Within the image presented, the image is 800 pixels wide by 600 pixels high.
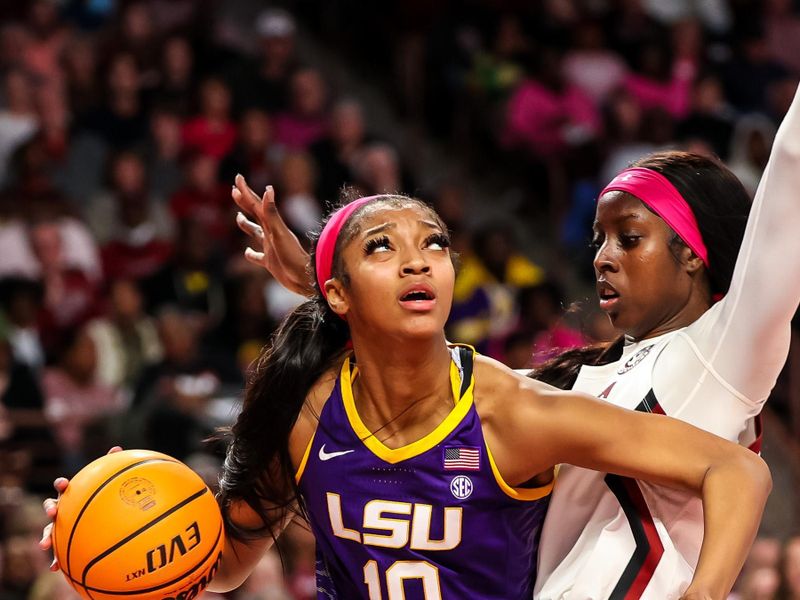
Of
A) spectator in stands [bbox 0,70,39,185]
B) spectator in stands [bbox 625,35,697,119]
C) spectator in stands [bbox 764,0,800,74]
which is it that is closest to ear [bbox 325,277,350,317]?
spectator in stands [bbox 0,70,39,185]

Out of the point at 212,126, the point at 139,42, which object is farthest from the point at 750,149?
the point at 139,42

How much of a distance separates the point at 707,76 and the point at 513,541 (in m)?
7.59

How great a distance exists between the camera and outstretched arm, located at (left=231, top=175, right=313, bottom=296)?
3668mm

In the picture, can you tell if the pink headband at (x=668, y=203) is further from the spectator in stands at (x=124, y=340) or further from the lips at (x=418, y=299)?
the spectator in stands at (x=124, y=340)

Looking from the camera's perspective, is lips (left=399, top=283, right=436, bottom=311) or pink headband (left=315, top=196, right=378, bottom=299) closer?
lips (left=399, top=283, right=436, bottom=311)

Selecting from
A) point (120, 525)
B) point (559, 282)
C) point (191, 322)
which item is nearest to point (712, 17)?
point (559, 282)

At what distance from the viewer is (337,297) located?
3166mm

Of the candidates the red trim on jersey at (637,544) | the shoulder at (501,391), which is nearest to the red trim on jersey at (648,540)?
the red trim on jersey at (637,544)

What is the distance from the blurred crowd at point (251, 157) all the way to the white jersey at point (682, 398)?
10.2 ft

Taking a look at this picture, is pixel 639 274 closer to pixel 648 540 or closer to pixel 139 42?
pixel 648 540

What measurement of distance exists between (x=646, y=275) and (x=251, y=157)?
20.8 feet

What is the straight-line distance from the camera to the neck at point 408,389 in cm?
307

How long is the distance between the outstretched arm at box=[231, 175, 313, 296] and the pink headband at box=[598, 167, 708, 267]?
963mm

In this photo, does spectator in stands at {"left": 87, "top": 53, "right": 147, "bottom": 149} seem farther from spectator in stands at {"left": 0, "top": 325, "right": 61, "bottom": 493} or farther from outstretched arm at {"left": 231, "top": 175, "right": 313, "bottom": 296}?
outstretched arm at {"left": 231, "top": 175, "right": 313, "bottom": 296}
